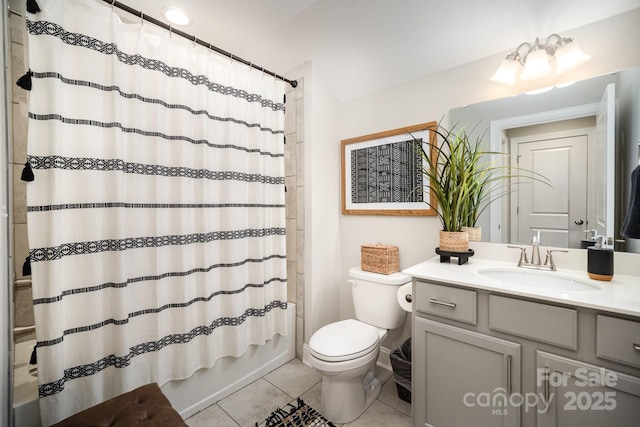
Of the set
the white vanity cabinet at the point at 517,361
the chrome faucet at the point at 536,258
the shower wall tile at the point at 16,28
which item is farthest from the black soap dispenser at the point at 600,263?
the shower wall tile at the point at 16,28

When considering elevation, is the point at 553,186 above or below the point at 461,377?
above

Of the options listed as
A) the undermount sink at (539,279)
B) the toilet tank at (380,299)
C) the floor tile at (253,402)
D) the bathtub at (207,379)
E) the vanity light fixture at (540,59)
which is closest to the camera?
the bathtub at (207,379)

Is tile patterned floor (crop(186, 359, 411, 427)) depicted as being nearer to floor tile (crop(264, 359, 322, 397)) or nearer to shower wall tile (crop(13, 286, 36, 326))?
floor tile (crop(264, 359, 322, 397))

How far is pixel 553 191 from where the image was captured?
57.7 inches

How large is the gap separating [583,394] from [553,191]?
97 centimetres

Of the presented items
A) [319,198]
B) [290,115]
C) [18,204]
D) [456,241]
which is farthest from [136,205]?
A: [456,241]

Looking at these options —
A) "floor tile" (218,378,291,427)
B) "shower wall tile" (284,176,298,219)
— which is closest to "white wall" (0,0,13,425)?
"floor tile" (218,378,291,427)

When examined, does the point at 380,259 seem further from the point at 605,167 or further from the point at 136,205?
the point at 136,205

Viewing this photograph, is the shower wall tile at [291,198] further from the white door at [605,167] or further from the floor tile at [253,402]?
the white door at [605,167]

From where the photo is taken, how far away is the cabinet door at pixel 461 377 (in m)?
1.13

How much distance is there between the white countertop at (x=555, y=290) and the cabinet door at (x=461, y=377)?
0.76 ft

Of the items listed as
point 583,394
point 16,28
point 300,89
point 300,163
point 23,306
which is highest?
point 16,28

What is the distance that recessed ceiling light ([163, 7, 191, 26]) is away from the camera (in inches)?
61.9

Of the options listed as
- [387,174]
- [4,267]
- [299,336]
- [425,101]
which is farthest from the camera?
[299,336]
